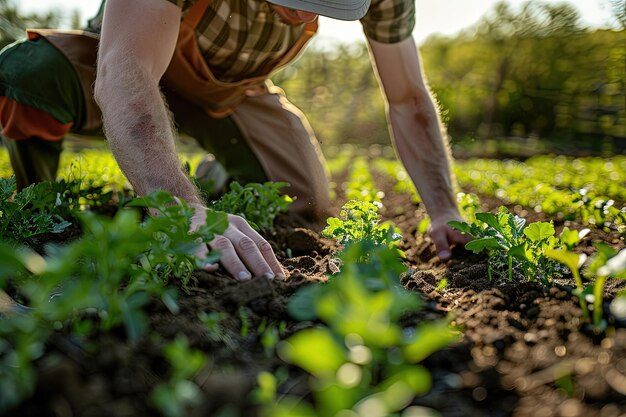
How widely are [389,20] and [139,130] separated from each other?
1.68 meters

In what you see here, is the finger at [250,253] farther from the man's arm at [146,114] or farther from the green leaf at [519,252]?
the green leaf at [519,252]

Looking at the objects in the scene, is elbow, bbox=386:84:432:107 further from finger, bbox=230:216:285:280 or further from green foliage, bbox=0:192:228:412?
green foliage, bbox=0:192:228:412

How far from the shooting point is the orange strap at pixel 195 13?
2.97 metres

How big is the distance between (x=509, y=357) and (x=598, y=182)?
13.6 ft

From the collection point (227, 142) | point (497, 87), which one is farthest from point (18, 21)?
point (497, 87)

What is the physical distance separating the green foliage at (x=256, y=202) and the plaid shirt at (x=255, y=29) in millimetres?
907

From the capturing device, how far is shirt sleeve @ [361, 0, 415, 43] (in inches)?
128

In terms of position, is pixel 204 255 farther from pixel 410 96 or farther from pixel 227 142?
pixel 227 142

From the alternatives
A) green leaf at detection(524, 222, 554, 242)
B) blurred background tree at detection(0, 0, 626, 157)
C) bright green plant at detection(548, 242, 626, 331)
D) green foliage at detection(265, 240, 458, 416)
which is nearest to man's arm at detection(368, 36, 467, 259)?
green leaf at detection(524, 222, 554, 242)

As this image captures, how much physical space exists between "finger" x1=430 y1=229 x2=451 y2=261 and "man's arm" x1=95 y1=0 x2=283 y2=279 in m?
0.99

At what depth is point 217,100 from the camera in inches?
155

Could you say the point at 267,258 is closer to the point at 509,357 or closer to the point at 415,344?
the point at 509,357

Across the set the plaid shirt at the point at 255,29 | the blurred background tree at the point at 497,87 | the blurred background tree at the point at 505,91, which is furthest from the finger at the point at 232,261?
the blurred background tree at the point at 505,91

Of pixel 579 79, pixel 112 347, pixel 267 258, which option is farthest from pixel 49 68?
pixel 579 79
